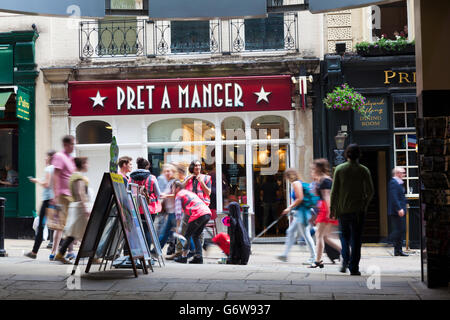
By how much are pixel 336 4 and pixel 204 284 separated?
421 cm

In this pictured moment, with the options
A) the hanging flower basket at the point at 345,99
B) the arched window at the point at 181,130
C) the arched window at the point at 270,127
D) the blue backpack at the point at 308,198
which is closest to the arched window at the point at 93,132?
the arched window at the point at 181,130

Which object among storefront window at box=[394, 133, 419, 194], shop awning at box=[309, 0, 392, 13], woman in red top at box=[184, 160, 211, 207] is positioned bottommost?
woman in red top at box=[184, 160, 211, 207]

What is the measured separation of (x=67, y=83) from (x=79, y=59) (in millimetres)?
736

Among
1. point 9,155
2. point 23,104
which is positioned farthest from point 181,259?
point 9,155

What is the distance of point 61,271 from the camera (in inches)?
293

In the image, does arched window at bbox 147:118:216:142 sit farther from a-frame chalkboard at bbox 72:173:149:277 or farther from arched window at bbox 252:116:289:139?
a-frame chalkboard at bbox 72:173:149:277

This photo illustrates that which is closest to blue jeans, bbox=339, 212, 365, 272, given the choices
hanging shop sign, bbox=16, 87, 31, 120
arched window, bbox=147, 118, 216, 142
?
arched window, bbox=147, 118, 216, 142

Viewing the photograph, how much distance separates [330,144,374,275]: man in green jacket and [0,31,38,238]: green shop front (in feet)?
32.9

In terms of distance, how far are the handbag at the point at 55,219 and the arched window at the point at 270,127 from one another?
7.55 m

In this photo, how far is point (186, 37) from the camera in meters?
16.1

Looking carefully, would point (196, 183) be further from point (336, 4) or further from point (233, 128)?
point (233, 128)

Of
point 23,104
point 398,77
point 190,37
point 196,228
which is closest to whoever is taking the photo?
point 196,228

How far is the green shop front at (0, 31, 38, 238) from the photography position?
15594 millimetres

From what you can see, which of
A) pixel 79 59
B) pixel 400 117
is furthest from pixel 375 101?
pixel 79 59
